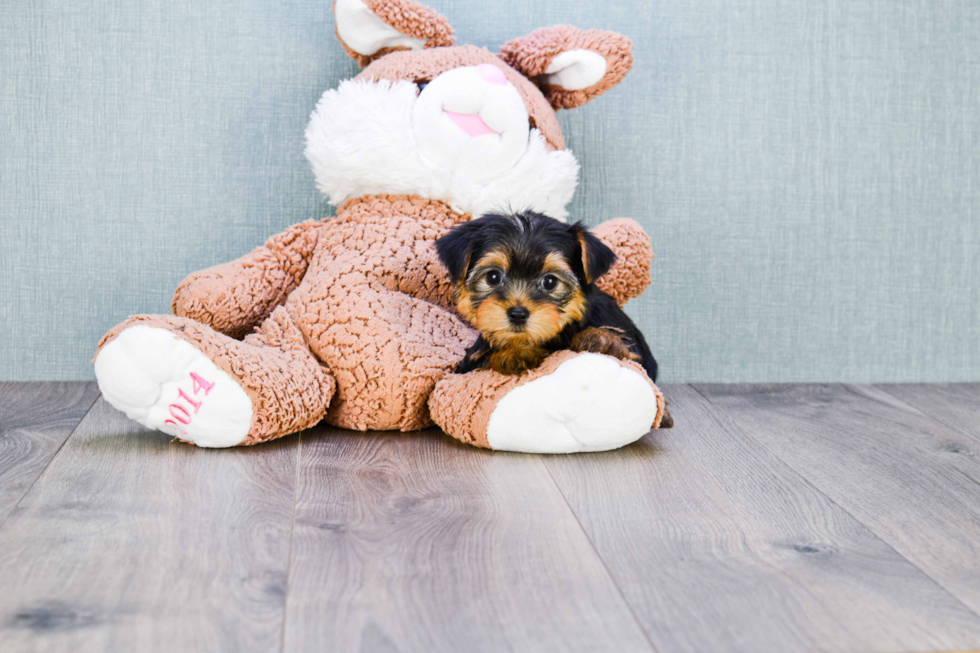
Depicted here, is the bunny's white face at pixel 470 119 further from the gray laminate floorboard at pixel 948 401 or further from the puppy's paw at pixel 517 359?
the gray laminate floorboard at pixel 948 401

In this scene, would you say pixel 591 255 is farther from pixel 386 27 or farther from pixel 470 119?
pixel 386 27

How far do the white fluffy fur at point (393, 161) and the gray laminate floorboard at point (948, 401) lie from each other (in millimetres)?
1228

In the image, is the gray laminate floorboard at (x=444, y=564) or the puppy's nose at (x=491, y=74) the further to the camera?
the puppy's nose at (x=491, y=74)

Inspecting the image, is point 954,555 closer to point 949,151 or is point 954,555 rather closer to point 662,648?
point 662,648

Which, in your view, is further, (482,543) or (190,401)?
(190,401)

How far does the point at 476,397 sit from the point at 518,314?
230mm

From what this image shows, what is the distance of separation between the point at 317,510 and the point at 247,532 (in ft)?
0.47

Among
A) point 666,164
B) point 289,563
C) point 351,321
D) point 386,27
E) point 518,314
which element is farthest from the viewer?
point 666,164

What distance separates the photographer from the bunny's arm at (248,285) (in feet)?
6.85

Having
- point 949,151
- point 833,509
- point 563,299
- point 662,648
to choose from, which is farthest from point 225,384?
point 949,151

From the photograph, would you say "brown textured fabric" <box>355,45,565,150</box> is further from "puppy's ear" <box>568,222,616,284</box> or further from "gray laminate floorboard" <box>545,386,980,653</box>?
"gray laminate floorboard" <box>545,386,980,653</box>

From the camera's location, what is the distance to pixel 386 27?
7.33 feet

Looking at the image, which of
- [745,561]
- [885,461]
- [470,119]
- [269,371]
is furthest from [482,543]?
[470,119]

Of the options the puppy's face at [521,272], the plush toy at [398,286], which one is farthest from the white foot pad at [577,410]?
the puppy's face at [521,272]
